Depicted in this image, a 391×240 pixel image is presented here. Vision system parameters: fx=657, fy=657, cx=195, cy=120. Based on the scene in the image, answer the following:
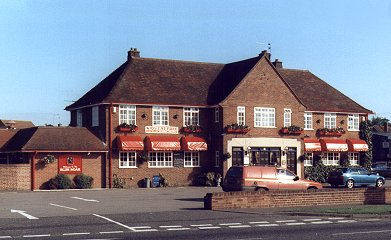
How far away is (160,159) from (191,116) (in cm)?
418

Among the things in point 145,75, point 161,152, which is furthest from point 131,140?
point 145,75

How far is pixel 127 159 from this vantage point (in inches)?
1827

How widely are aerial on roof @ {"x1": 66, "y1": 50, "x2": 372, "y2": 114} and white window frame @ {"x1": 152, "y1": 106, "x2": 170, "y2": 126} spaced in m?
0.54

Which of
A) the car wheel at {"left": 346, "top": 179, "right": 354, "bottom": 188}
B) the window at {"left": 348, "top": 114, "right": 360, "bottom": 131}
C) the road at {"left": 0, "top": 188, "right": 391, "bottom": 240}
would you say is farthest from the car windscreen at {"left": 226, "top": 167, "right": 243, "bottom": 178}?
the window at {"left": 348, "top": 114, "right": 360, "bottom": 131}

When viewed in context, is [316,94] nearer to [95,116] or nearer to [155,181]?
[155,181]

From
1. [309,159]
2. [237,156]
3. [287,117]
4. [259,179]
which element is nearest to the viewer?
[259,179]

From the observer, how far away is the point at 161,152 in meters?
47.8

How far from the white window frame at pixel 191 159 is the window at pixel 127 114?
Answer: 4926mm

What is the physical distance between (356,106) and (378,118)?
131185 millimetres

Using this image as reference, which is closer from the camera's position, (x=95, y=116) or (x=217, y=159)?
(x=95, y=116)

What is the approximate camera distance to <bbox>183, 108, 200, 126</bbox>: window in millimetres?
49094

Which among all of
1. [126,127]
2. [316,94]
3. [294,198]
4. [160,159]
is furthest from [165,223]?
[316,94]

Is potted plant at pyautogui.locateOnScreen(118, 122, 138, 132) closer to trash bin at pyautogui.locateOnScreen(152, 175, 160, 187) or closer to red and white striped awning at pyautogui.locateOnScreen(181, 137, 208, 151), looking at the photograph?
trash bin at pyautogui.locateOnScreen(152, 175, 160, 187)

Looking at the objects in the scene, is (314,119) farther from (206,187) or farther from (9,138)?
(9,138)
